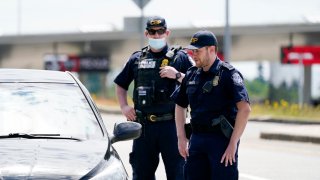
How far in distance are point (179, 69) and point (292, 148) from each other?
1061 centimetres

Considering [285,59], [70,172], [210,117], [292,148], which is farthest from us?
[285,59]

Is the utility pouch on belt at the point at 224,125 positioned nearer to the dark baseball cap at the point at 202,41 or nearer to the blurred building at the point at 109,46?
the dark baseball cap at the point at 202,41

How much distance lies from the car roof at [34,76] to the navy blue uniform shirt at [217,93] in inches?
40.4

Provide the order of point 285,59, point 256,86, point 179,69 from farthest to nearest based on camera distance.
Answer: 1. point 256,86
2. point 285,59
3. point 179,69

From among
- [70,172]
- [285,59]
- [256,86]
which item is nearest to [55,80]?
[70,172]

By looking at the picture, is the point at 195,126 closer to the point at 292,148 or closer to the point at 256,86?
the point at 292,148

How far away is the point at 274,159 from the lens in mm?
17156

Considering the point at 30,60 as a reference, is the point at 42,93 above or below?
above

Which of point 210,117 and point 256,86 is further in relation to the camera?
point 256,86

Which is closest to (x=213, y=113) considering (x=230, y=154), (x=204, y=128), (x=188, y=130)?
(x=204, y=128)

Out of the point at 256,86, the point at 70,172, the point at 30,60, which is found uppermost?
the point at 70,172

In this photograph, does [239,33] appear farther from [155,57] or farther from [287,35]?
[155,57]

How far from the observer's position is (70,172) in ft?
21.7

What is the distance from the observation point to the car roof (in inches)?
320
